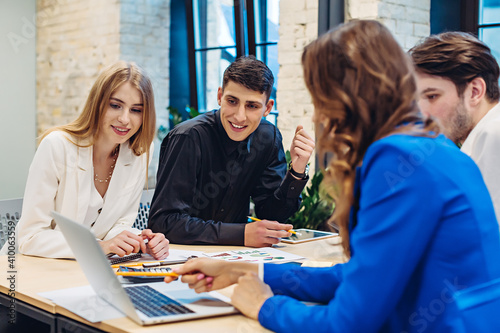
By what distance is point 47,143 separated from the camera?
2.24 m

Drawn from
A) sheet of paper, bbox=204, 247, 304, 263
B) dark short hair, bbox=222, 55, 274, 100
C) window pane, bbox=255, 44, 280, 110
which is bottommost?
sheet of paper, bbox=204, 247, 304, 263

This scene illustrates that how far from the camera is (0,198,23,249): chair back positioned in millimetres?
2338

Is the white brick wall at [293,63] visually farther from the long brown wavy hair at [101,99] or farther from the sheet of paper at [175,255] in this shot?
the sheet of paper at [175,255]

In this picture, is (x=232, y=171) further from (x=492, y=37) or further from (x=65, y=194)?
(x=492, y=37)

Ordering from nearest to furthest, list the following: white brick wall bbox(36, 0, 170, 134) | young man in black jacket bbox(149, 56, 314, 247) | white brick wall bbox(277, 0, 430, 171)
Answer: young man in black jacket bbox(149, 56, 314, 247) → white brick wall bbox(277, 0, 430, 171) → white brick wall bbox(36, 0, 170, 134)

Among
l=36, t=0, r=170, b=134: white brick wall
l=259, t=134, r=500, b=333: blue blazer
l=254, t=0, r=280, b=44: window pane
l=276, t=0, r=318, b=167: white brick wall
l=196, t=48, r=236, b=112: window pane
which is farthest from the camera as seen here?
l=196, t=48, r=236, b=112: window pane

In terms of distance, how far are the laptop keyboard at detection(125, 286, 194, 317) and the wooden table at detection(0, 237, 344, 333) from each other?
0.15 ft

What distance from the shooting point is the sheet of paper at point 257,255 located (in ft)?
6.57

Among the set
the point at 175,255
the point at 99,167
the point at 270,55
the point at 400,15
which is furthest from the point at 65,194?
the point at 270,55

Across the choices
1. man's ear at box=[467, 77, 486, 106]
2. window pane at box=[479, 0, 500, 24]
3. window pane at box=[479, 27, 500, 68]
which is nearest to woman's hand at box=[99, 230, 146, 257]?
man's ear at box=[467, 77, 486, 106]

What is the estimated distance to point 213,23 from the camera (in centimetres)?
633

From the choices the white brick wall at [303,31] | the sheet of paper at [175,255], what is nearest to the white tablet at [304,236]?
the sheet of paper at [175,255]

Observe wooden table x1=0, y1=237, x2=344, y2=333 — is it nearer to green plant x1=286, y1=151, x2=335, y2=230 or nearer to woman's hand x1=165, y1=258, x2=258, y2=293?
woman's hand x1=165, y1=258, x2=258, y2=293

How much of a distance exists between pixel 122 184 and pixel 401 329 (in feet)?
5.20
